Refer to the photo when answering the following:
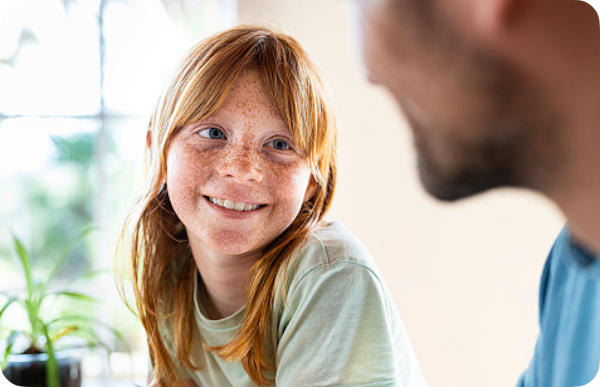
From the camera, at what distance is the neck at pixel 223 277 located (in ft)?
3.12

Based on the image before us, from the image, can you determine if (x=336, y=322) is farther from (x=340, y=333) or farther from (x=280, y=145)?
(x=280, y=145)

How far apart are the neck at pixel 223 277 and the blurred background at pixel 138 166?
332 millimetres

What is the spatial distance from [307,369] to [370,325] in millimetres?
89

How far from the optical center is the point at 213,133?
2.78ft

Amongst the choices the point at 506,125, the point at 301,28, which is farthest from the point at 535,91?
the point at 301,28

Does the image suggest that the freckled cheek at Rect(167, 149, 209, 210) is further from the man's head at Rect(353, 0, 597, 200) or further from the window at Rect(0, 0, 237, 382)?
the window at Rect(0, 0, 237, 382)

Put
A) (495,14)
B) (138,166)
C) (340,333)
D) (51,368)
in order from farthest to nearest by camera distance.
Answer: (138,166), (51,368), (340,333), (495,14)

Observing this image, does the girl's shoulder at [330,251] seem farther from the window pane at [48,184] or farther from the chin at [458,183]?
the window pane at [48,184]

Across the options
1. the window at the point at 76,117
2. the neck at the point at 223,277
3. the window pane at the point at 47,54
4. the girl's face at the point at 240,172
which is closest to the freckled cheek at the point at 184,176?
the girl's face at the point at 240,172

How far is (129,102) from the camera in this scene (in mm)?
1845

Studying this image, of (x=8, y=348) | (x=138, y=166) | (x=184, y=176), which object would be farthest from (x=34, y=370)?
(x=184, y=176)

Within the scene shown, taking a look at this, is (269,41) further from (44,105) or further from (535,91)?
(44,105)

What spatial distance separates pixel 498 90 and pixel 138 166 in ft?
3.16

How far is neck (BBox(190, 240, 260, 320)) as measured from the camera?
0.95 metres
